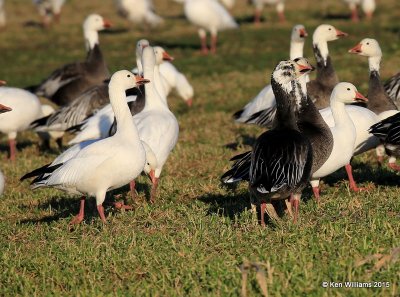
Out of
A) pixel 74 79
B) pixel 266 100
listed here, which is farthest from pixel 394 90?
pixel 74 79

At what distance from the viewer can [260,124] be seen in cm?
1091

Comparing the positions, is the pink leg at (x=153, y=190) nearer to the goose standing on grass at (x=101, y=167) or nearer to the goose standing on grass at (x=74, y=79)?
the goose standing on grass at (x=101, y=167)

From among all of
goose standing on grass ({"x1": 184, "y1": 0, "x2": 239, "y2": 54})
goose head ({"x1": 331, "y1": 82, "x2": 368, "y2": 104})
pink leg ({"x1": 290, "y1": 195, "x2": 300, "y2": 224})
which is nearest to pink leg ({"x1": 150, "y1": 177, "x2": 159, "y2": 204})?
pink leg ({"x1": 290, "y1": 195, "x2": 300, "y2": 224})

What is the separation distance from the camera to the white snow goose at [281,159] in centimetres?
682

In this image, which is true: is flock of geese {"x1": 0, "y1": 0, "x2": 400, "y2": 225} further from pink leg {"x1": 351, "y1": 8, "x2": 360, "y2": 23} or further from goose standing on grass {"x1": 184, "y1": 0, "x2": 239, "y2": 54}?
pink leg {"x1": 351, "y1": 8, "x2": 360, "y2": 23}

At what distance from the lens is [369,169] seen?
9859 millimetres

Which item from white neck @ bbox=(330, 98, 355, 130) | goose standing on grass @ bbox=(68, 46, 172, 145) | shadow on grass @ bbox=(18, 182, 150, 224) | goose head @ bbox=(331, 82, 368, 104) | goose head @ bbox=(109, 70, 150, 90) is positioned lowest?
shadow on grass @ bbox=(18, 182, 150, 224)

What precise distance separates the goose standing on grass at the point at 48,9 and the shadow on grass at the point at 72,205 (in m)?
18.5

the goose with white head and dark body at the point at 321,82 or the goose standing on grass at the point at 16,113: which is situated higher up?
the goose with white head and dark body at the point at 321,82

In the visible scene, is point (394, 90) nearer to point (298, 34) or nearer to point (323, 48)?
point (323, 48)

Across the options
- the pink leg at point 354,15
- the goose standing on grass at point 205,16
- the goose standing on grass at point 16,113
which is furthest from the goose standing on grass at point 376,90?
the pink leg at point 354,15

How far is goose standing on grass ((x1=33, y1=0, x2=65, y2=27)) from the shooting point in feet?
89.5

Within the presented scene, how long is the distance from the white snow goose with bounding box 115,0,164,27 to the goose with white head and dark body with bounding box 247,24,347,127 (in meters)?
14.9

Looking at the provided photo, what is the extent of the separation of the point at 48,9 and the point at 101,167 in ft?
68.0
